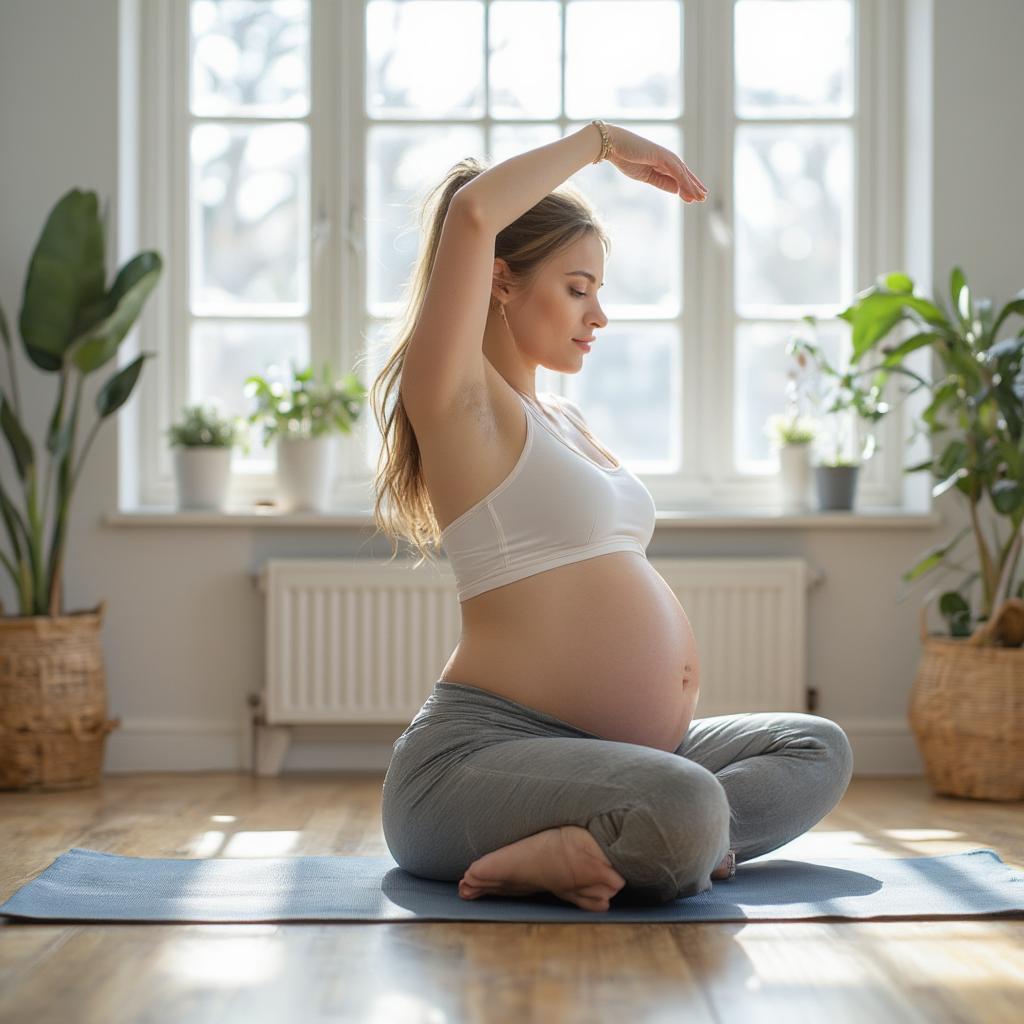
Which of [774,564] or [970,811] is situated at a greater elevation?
[774,564]

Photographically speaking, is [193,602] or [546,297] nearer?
[546,297]

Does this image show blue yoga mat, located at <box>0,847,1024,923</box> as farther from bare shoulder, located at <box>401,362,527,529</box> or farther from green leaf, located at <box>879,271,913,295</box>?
green leaf, located at <box>879,271,913,295</box>

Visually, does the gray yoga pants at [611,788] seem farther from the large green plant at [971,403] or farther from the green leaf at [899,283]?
the green leaf at [899,283]

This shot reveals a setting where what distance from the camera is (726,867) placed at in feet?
6.73

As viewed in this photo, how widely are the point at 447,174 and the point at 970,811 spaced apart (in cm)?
171

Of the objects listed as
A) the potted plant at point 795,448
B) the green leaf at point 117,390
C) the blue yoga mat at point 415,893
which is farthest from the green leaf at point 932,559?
the green leaf at point 117,390

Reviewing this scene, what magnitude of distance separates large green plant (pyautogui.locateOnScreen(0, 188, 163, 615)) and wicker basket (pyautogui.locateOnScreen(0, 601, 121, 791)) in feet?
0.30

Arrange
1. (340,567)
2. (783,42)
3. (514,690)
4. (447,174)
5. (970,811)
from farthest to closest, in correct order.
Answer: (783,42), (340,567), (970,811), (447,174), (514,690)

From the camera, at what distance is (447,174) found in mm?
2133

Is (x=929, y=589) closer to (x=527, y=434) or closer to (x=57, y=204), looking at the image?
(x=527, y=434)

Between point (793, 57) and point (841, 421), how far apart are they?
0.97m

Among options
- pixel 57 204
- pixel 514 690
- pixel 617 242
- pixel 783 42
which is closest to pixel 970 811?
pixel 514 690

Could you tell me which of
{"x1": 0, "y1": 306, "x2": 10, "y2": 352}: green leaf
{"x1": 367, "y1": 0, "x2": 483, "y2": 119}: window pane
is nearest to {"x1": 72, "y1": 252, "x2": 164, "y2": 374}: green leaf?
{"x1": 0, "y1": 306, "x2": 10, "y2": 352}: green leaf

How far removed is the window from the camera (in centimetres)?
368
